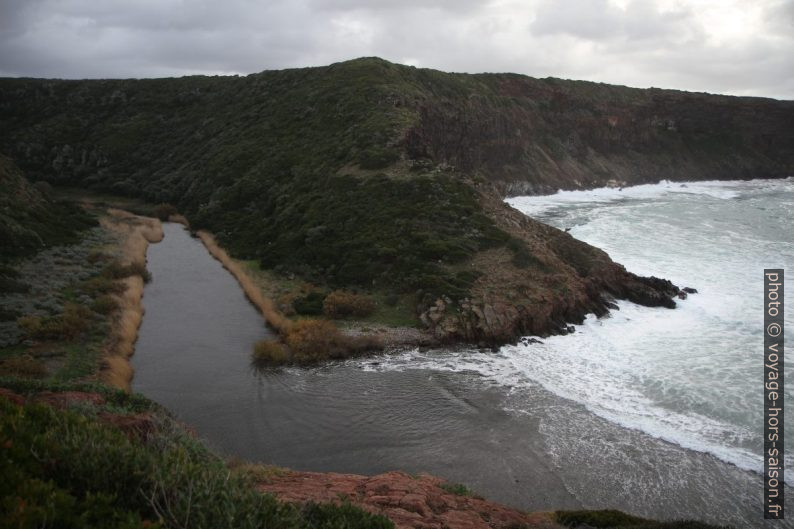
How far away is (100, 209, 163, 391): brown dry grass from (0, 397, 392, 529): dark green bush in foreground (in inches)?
398

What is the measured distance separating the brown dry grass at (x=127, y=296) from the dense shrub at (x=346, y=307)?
8.58 meters

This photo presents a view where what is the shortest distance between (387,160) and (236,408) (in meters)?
25.5

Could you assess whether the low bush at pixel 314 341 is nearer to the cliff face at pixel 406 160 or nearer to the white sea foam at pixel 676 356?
the white sea foam at pixel 676 356

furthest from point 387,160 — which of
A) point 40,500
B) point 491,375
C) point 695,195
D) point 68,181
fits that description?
point 695,195

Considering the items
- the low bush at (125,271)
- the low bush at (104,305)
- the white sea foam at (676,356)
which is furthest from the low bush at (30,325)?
the white sea foam at (676,356)

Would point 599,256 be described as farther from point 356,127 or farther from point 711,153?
point 711,153

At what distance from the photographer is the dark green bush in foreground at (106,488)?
6.08 m

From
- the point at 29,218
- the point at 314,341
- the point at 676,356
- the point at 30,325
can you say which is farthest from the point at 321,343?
the point at 29,218

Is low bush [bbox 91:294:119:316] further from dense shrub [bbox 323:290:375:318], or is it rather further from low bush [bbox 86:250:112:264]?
dense shrub [bbox 323:290:375:318]

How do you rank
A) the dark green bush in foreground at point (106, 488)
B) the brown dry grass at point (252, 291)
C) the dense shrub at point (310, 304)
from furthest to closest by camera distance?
the dense shrub at point (310, 304), the brown dry grass at point (252, 291), the dark green bush in foreground at point (106, 488)

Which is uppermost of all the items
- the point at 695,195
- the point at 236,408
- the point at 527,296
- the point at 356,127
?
the point at 356,127

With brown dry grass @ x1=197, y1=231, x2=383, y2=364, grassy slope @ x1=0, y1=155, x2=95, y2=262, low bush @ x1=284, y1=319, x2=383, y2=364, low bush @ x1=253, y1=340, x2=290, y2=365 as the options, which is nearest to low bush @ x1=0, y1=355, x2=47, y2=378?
low bush @ x1=253, y1=340, x2=290, y2=365

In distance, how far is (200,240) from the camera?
42781 mm

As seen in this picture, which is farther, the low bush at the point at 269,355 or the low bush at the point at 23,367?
the low bush at the point at 269,355
